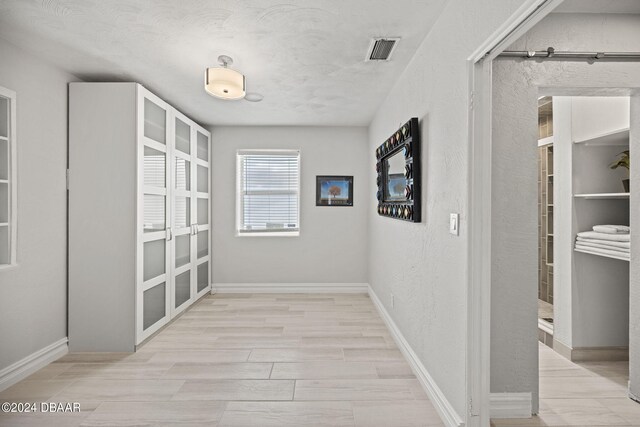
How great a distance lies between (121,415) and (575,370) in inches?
129

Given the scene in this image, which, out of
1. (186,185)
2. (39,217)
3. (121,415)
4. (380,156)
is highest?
(380,156)

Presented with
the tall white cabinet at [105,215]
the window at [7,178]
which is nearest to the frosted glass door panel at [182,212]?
the tall white cabinet at [105,215]

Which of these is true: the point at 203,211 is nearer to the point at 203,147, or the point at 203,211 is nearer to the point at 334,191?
the point at 203,147

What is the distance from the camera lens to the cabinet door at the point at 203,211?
16.2 ft

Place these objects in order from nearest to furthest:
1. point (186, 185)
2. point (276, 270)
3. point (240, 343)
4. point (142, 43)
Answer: point (142, 43), point (240, 343), point (186, 185), point (276, 270)

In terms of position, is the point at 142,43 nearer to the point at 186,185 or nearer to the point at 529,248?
the point at 186,185

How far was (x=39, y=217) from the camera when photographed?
2.97 meters

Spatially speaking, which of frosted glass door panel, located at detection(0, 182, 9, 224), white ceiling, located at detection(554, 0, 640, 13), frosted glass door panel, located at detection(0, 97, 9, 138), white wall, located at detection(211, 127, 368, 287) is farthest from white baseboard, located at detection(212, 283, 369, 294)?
white ceiling, located at detection(554, 0, 640, 13)

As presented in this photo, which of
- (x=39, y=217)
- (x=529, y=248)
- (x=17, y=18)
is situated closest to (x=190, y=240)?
(x=39, y=217)

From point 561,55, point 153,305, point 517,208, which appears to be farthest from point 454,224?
point 153,305

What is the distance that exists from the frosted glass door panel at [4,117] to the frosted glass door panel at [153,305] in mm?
1691

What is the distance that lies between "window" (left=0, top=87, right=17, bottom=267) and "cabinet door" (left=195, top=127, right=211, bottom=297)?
7.24ft

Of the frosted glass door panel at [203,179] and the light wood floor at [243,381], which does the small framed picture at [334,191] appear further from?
the light wood floor at [243,381]

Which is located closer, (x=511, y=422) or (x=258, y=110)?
(x=511, y=422)
